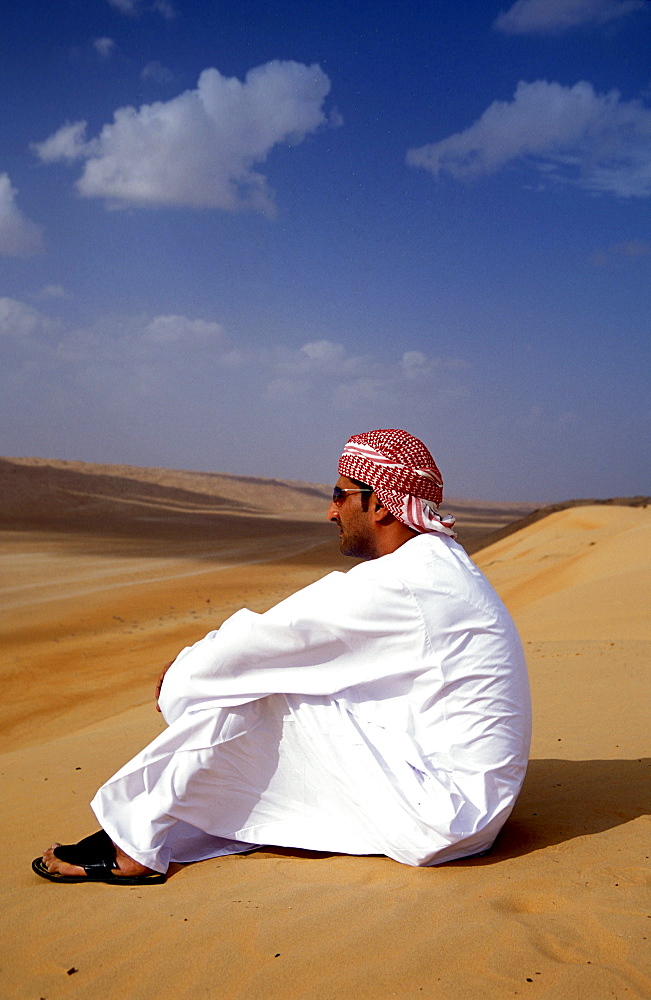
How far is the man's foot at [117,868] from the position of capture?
121 inches

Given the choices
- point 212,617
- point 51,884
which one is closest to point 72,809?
point 51,884

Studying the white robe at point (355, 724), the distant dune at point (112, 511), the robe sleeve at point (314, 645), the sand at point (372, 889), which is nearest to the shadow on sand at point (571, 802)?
the sand at point (372, 889)

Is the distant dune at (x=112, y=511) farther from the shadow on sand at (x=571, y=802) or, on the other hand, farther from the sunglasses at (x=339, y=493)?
the sunglasses at (x=339, y=493)

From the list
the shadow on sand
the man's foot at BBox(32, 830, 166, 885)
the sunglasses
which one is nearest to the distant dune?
the shadow on sand

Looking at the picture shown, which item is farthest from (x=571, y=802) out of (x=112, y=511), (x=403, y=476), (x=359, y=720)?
(x=112, y=511)

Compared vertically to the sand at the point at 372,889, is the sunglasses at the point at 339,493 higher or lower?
higher

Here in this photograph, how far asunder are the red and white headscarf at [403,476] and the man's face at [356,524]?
0.19 feet

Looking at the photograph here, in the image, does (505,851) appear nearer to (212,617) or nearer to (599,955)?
(599,955)

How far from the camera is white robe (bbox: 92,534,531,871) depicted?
9.33 ft

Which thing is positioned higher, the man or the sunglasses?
the sunglasses

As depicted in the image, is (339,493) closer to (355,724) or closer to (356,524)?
(356,524)

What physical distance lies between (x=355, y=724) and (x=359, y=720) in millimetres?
32

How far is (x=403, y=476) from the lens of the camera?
10.3ft

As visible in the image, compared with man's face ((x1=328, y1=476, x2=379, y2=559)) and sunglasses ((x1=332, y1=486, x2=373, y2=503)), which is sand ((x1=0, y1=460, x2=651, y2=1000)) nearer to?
man's face ((x1=328, y1=476, x2=379, y2=559))
